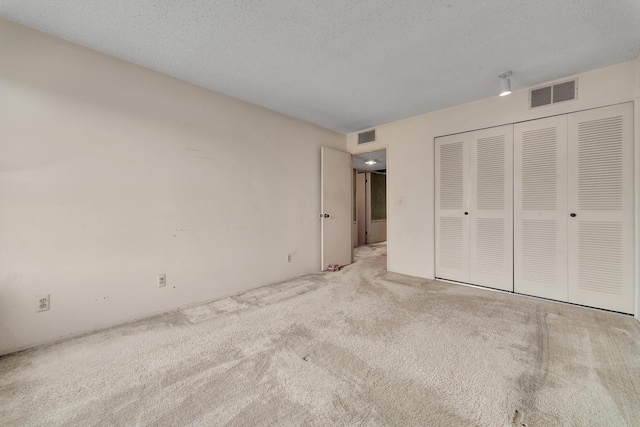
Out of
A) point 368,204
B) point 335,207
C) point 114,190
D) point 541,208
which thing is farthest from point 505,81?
point 368,204

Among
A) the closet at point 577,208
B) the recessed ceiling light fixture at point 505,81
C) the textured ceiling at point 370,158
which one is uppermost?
the recessed ceiling light fixture at point 505,81

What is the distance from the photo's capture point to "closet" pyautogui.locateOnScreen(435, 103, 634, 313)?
243 cm

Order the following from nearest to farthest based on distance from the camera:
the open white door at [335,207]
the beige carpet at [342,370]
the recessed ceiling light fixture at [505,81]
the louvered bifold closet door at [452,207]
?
the beige carpet at [342,370], the recessed ceiling light fixture at [505,81], the louvered bifold closet door at [452,207], the open white door at [335,207]

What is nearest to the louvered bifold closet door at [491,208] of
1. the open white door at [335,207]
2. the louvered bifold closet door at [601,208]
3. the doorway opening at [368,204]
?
the louvered bifold closet door at [601,208]

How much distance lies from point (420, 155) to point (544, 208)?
159cm

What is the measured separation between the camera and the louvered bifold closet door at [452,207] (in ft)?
11.0

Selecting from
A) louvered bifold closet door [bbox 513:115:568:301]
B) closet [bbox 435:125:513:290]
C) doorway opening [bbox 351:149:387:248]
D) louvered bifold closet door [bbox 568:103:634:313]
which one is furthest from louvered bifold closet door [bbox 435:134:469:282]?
doorway opening [bbox 351:149:387:248]

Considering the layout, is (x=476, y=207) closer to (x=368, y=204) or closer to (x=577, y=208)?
(x=577, y=208)

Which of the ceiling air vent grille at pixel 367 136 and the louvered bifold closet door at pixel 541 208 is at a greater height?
the ceiling air vent grille at pixel 367 136

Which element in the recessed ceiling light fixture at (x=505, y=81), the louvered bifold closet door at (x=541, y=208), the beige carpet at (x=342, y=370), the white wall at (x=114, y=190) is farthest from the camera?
the louvered bifold closet door at (x=541, y=208)

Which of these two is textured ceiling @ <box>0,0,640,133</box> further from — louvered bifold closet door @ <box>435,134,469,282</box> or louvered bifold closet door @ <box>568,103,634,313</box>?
louvered bifold closet door @ <box>435,134,469,282</box>

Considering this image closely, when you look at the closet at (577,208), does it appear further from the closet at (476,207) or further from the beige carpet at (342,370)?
the beige carpet at (342,370)

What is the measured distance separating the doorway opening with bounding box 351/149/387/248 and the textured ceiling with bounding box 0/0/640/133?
4.09 metres

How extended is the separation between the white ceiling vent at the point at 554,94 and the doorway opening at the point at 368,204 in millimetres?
3849
